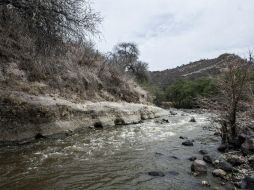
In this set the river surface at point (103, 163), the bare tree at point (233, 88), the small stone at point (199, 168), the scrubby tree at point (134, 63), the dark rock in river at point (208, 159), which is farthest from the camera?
the scrubby tree at point (134, 63)

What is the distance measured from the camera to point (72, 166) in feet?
35.1

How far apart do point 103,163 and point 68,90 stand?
11.9m

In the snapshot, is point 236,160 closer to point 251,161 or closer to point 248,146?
point 251,161

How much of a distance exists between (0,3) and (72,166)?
242 inches

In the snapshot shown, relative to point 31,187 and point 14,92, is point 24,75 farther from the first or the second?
point 31,187

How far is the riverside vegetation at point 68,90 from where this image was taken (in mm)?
10586

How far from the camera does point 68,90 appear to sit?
2223 centimetres

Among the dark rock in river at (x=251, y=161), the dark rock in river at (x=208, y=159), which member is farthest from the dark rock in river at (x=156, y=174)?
the dark rock in river at (x=251, y=161)

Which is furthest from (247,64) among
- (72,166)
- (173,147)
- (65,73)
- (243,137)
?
(65,73)

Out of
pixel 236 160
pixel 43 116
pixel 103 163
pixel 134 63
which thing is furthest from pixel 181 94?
pixel 103 163

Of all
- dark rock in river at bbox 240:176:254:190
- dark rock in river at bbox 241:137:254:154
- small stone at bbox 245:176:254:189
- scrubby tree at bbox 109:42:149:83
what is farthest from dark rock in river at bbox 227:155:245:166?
scrubby tree at bbox 109:42:149:83

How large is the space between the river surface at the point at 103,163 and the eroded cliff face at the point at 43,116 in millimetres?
861

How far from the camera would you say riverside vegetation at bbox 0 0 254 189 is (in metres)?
10.6

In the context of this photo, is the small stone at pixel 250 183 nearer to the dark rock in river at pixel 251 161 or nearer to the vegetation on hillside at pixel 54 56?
the dark rock in river at pixel 251 161
